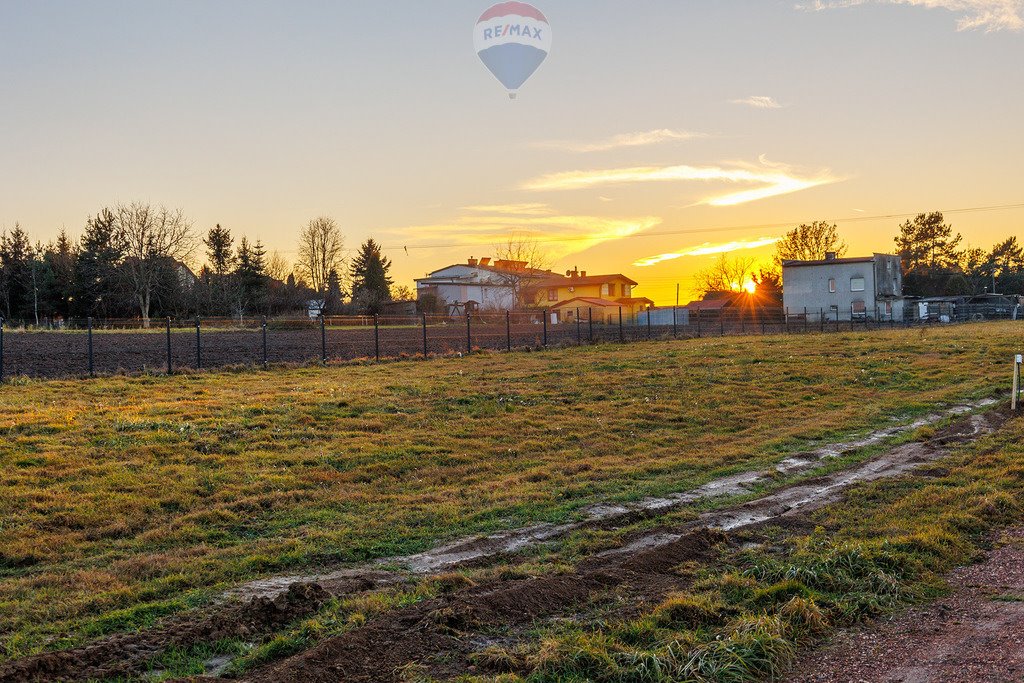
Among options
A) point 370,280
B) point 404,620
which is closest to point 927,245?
point 370,280

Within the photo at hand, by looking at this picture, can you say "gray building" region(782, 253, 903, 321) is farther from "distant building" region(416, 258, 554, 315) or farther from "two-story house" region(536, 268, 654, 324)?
"distant building" region(416, 258, 554, 315)

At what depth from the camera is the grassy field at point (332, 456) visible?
8656 mm

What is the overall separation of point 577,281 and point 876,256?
35.1 m

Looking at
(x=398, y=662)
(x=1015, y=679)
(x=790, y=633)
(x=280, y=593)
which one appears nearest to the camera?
(x=1015, y=679)

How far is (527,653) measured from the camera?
5.97 m

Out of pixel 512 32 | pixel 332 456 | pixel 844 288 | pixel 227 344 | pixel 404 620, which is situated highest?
pixel 512 32

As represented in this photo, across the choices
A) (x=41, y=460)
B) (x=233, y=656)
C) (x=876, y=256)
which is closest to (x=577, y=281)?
(x=876, y=256)

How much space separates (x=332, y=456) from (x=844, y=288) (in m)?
73.2

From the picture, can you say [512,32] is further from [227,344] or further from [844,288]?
[844,288]

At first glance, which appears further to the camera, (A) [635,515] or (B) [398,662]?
(A) [635,515]

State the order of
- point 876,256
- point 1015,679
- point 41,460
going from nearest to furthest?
1. point 1015,679
2. point 41,460
3. point 876,256

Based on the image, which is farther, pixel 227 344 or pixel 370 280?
pixel 370 280

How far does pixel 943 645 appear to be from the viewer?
6.06 m

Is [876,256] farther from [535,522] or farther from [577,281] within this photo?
[535,522]
